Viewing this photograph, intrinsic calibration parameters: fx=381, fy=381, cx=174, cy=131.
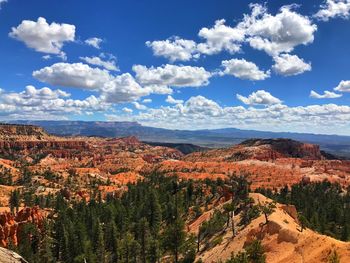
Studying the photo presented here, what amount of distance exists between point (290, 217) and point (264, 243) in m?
25.8

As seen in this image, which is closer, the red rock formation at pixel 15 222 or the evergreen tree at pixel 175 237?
the evergreen tree at pixel 175 237

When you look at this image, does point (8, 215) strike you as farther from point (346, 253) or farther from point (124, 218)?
point (346, 253)

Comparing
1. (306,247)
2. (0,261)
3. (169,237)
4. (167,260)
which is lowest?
(167,260)

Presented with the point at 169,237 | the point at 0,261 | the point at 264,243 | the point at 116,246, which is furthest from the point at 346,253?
the point at 116,246

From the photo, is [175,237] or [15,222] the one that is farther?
[15,222]

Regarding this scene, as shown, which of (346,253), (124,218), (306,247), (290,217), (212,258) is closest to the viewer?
(346,253)

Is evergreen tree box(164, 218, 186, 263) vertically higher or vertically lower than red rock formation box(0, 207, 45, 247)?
higher

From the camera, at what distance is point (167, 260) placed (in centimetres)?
10738

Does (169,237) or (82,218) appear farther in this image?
(82,218)

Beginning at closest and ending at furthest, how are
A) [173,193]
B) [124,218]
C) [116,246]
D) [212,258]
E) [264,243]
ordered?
1. [264,243]
2. [212,258]
3. [116,246]
4. [124,218]
5. [173,193]

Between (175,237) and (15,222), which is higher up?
(175,237)

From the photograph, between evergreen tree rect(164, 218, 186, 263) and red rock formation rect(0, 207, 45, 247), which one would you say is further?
red rock formation rect(0, 207, 45, 247)

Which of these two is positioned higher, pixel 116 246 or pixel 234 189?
pixel 234 189

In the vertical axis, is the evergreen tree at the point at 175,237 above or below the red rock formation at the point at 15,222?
above
